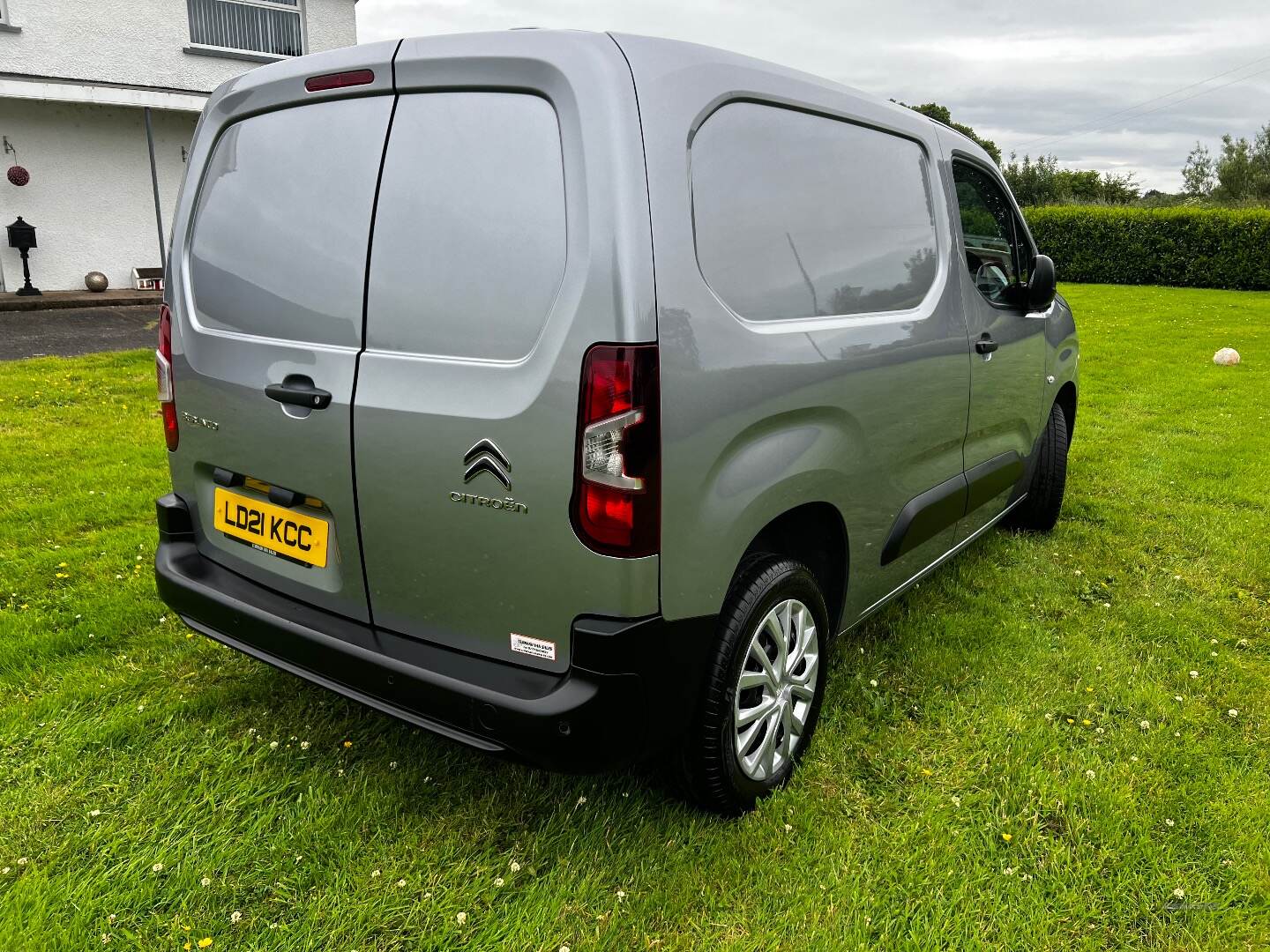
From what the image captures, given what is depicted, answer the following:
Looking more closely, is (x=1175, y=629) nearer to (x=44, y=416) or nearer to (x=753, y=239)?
(x=753, y=239)

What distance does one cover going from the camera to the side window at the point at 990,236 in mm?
3400

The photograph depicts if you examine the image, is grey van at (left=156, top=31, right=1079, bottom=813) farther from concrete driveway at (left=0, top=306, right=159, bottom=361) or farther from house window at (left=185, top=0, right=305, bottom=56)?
house window at (left=185, top=0, right=305, bottom=56)

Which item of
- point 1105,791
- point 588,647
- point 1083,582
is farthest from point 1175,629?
point 588,647

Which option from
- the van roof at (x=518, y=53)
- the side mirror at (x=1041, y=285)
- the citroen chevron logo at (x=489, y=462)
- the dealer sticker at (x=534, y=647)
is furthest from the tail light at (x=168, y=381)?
the side mirror at (x=1041, y=285)

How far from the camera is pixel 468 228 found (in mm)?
1987

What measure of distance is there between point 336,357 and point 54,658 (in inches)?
76.5

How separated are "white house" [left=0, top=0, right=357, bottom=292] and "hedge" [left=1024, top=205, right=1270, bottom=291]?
15728 millimetres

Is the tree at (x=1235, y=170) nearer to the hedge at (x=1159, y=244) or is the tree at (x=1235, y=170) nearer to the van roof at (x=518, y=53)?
the hedge at (x=1159, y=244)

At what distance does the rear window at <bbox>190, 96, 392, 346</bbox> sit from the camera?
2164 millimetres

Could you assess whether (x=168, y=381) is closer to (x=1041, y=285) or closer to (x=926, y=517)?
(x=926, y=517)

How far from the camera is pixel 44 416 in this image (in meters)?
6.64

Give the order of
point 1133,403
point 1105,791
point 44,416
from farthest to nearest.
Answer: point 1133,403 < point 44,416 < point 1105,791

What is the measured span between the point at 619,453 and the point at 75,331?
37.1 ft

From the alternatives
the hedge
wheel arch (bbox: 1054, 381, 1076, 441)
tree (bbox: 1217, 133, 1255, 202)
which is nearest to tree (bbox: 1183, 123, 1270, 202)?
tree (bbox: 1217, 133, 1255, 202)
